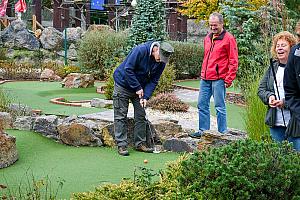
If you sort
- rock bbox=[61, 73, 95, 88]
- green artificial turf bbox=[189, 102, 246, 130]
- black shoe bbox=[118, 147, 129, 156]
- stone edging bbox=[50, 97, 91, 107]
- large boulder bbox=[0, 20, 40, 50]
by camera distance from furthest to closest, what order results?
large boulder bbox=[0, 20, 40, 50] → rock bbox=[61, 73, 95, 88] → stone edging bbox=[50, 97, 91, 107] → green artificial turf bbox=[189, 102, 246, 130] → black shoe bbox=[118, 147, 129, 156]

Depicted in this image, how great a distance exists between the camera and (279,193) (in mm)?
3816

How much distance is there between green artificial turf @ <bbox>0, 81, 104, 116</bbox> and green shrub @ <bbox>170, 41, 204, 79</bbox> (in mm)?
4026

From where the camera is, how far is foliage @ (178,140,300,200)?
12.5ft

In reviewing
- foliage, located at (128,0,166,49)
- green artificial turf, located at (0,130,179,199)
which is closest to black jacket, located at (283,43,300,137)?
green artificial turf, located at (0,130,179,199)

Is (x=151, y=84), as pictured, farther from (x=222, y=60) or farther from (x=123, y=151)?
(x=222, y=60)

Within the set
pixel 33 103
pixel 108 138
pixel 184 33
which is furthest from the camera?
pixel 184 33

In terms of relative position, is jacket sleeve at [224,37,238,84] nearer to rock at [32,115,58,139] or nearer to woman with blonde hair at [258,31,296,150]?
rock at [32,115,58,139]

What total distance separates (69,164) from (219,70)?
8.36ft

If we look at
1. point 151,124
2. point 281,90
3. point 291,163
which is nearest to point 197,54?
point 151,124

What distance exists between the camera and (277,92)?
5.62 meters

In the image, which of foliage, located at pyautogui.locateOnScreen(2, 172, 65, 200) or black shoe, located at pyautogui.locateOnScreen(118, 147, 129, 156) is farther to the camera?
black shoe, located at pyautogui.locateOnScreen(118, 147, 129, 156)

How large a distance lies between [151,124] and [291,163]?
484 cm

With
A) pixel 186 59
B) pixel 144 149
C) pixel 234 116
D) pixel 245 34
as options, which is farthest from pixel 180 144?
pixel 186 59

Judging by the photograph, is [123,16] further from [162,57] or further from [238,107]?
[162,57]
